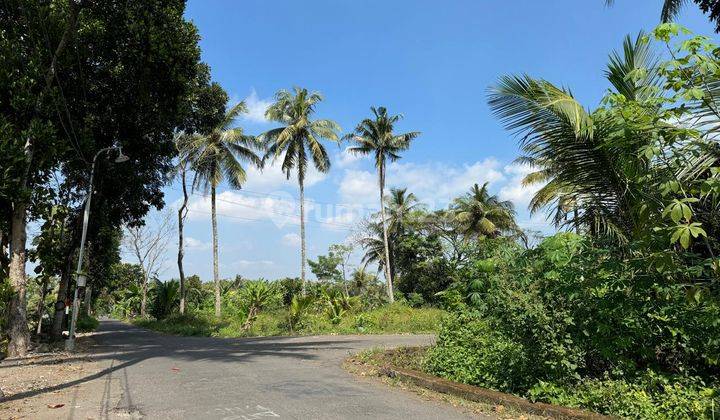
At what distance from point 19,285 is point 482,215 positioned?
3218 cm

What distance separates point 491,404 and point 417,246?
3533 centimetres

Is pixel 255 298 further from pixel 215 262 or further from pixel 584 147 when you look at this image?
pixel 584 147

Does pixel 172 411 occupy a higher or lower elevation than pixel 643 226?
lower

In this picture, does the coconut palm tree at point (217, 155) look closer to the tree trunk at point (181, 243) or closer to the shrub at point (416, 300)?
the tree trunk at point (181, 243)

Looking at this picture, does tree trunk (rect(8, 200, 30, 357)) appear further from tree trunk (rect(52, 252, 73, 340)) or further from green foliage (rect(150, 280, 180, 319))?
green foliage (rect(150, 280, 180, 319))

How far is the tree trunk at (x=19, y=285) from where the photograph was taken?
1415cm

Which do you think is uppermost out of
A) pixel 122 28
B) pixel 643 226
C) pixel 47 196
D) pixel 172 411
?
pixel 122 28

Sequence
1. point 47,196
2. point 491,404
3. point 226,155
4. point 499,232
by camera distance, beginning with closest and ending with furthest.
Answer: point 491,404 → point 47,196 → point 226,155 → point 499,232

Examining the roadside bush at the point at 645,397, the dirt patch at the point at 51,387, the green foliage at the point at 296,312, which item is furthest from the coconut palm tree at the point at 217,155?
the roadside bush at the point at 645,397

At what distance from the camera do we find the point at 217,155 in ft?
106

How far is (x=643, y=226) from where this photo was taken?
487 centimetres

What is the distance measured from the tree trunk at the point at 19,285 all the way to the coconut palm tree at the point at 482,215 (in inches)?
→ 1203

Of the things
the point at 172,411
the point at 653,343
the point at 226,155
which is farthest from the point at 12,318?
the point at 226,155

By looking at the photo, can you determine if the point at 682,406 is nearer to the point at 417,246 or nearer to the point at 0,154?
the point at 0,154
